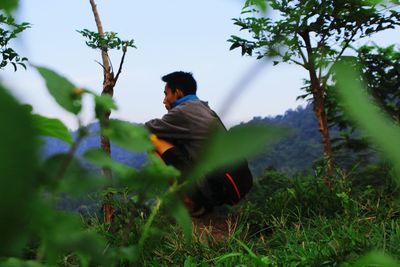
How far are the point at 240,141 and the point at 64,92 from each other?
0.17m

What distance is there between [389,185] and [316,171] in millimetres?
761

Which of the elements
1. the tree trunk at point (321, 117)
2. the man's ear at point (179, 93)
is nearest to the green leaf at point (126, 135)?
the man's ear at point (179, 93)

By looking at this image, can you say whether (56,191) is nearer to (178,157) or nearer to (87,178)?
(87,178)

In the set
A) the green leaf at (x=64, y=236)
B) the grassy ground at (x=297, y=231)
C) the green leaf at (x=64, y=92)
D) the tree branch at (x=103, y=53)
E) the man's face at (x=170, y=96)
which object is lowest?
the grassy ground at (x=297, y=231)

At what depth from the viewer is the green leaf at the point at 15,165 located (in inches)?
5.4

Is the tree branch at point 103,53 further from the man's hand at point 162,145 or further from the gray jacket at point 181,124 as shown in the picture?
the man's hand at point 162,145

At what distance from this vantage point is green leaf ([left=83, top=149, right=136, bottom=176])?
318 millimetres

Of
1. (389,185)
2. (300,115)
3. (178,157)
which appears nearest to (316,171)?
(389,185)

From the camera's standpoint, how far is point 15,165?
0.14m

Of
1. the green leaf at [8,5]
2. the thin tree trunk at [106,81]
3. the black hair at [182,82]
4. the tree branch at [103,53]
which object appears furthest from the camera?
the tree branch at [103,53]

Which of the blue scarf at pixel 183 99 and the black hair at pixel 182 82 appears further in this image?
the black hair at pixel 182 82

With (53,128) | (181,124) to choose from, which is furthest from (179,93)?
(53,128)

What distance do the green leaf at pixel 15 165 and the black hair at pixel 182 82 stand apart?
368cm

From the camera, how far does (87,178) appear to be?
0.28 metres
